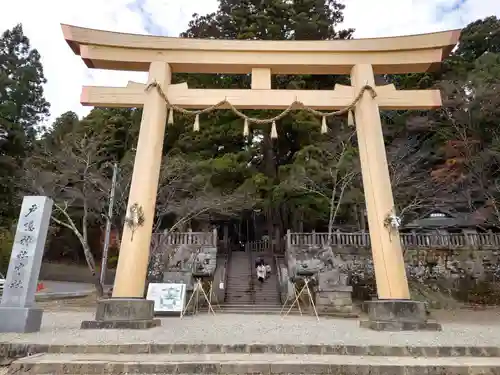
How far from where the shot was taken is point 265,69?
8.38 metres

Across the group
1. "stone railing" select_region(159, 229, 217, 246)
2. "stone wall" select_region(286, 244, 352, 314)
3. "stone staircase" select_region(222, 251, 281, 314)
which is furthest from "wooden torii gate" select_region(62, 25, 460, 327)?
"stone railing" select_region(159, 229, 217, 246)

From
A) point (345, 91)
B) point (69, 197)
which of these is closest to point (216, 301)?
point (69, 197)

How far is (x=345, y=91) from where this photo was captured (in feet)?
27.1

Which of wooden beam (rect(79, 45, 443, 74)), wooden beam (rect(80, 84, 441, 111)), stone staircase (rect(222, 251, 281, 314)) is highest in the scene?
wooden beam (rect(79, 45, 443, 74))

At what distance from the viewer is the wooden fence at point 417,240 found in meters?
15.9

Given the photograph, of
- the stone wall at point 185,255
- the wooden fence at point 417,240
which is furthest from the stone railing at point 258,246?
the stone wall at point 185,255

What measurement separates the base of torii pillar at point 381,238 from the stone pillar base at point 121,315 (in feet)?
13.6

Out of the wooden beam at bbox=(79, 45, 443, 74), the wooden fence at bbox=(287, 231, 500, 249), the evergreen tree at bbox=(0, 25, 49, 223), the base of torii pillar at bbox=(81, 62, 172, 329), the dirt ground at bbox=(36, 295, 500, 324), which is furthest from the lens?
the evergreen tree at bbox=(0, 25, 49, 223)

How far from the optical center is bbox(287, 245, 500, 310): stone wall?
49.8 feet

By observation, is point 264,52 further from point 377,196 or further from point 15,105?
point 15,105

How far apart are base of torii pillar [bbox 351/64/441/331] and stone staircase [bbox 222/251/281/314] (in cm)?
658

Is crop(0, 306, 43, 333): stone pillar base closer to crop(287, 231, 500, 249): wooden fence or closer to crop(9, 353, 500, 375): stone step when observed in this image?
crop(9, 353, 500, 375): stone step

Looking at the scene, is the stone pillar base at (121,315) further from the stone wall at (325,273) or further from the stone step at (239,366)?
the stone wall at (325,273)

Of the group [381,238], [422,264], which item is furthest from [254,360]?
[422,264]
